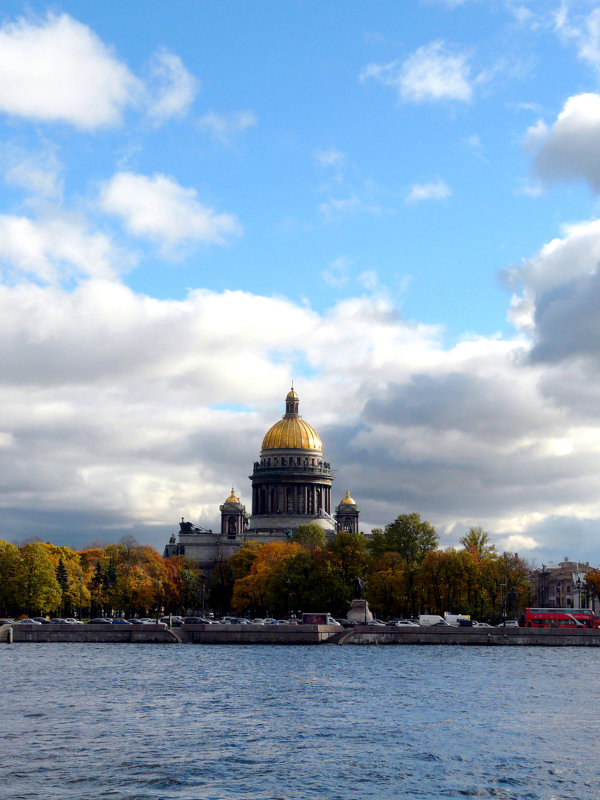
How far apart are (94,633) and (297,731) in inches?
2238

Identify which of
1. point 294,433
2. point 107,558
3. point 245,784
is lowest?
point 245,784

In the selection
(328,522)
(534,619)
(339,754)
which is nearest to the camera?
(339,754)

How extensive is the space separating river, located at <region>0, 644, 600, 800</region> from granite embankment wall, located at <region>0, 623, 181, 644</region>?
2354 centimetres

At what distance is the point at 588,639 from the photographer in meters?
90.2

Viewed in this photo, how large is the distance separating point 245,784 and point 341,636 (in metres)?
59.9

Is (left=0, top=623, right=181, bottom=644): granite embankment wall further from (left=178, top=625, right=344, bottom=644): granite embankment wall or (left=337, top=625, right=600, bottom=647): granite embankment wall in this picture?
(left=337, top=625, right=600, bottom=647): granite embankment wall

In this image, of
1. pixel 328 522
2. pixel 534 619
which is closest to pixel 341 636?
pixel 534 619

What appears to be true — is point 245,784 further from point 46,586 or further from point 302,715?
point 46,586

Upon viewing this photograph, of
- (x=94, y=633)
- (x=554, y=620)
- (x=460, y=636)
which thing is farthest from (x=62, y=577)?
(x=554, y=620)

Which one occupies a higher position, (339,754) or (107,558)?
(107,558)

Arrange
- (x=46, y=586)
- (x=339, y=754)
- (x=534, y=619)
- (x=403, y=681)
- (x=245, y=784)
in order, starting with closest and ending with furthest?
(x=245, y=784), (x=339, y=754), (x=403, y=681), (x=534, y=619), (x=46, y=586)

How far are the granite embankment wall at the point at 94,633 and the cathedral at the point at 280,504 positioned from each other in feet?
250

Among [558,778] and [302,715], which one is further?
[302,715]

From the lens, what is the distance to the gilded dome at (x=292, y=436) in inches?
7008
